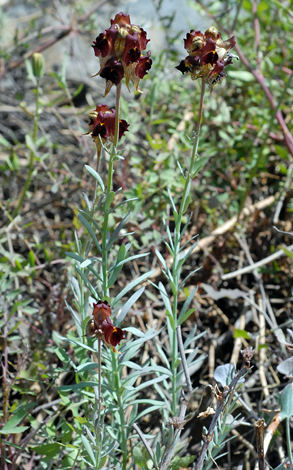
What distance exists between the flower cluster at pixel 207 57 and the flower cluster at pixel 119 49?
129 mm

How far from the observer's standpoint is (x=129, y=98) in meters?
3.09

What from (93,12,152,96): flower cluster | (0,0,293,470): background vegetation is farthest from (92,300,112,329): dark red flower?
(93,12,152,96): flower cluster

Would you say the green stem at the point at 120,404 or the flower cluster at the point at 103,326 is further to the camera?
the green stem at the point at 120,404

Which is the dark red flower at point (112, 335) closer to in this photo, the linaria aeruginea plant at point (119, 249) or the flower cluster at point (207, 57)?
the linaria aeruginea plant at point (119, 249)

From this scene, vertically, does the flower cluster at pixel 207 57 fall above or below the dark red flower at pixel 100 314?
above

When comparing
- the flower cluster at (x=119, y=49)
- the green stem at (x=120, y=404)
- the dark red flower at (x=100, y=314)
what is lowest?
the green stem at (x=120, y=404)

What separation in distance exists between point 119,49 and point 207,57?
22 cm

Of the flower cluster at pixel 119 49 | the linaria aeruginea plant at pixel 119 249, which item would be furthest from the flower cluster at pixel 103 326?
the flower cluster at pixel 119 49

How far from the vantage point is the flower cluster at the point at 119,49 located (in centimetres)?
100

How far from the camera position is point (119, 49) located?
3.35 ft

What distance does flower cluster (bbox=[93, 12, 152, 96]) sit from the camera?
1.00m

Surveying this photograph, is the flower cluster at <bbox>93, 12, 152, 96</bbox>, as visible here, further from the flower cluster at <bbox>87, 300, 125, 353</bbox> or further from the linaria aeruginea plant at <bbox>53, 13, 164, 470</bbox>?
the flower cluster at <bbox>87, 300, 125, 353</bbox>

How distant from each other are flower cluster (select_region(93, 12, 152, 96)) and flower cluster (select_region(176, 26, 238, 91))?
0.42ft

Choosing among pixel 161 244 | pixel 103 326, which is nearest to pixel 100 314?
pixel 103 326
